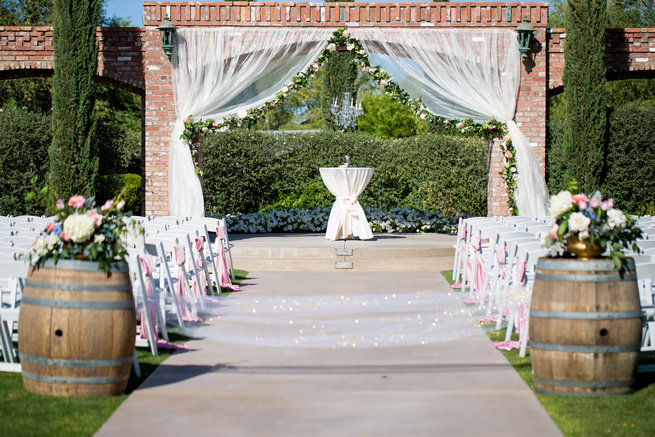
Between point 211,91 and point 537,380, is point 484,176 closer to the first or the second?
point 211,91

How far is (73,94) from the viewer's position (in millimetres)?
13344

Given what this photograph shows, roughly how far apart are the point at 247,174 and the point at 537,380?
1219 centimetres

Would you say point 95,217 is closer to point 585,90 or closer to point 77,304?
point 77,304

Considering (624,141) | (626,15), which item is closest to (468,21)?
(624,141)

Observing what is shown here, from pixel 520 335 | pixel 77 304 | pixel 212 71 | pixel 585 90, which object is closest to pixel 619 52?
pixel 585 90

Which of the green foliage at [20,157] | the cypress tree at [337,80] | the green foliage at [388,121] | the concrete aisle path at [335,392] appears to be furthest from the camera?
the green foliage at [388,121]

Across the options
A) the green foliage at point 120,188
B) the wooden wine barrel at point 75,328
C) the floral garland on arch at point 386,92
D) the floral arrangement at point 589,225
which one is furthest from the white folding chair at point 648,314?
the green foliage at point 120,188

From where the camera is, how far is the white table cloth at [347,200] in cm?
1306

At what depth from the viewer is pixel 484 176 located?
17.0 metres

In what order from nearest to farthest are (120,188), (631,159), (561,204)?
(561,204), (631,159), (120,188)

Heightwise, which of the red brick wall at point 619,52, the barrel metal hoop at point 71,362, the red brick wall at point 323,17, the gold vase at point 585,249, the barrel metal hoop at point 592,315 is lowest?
the barrel metal hoop at point 71,362

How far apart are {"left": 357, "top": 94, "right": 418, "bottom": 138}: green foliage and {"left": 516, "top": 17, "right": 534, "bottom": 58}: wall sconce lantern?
23.5 m

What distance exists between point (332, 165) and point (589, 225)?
40.0ft

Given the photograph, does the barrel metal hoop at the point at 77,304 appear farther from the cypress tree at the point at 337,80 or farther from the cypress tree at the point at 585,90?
the cypress tree at the point at 337,80
